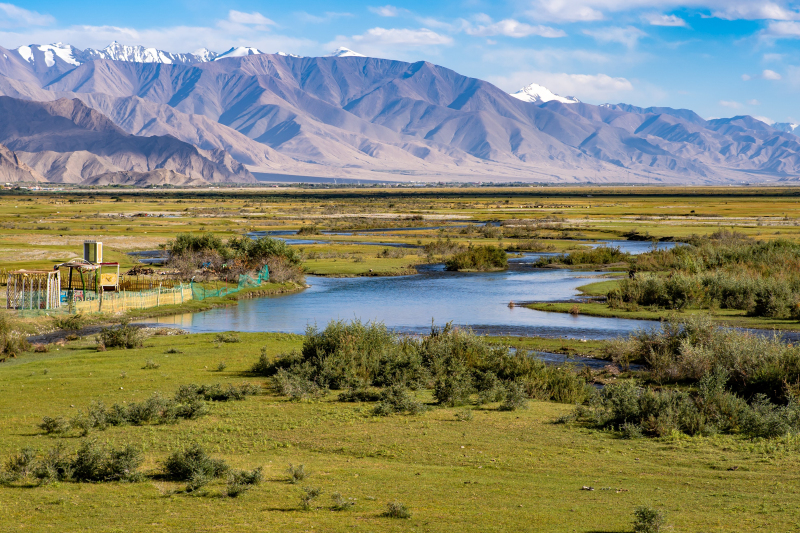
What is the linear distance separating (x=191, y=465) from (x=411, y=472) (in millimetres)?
3407

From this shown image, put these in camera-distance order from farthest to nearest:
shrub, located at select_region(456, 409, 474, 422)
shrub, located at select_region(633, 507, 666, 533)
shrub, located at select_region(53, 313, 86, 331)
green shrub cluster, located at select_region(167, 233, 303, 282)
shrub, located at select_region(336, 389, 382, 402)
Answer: green shrub cluster, located at select_region(167, 233, 303, 282) → shrub, located at select_region(53, 313, 86, 331) → shrub, located at select_region(336, 389, 382, 402) → shrub, located at select_region(456, 409, 474, 422) → shrub, located at select_region(633, 507, 666, 533)

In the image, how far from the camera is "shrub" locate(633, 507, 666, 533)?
8.70 metres

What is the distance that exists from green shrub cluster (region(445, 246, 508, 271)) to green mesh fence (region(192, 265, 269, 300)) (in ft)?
49.2

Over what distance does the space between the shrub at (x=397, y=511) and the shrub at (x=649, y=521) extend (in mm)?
2847

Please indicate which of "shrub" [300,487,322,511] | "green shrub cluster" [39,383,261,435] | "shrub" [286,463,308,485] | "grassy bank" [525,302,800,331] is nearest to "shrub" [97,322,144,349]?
"green shrub cluster" [39,383,261,435]

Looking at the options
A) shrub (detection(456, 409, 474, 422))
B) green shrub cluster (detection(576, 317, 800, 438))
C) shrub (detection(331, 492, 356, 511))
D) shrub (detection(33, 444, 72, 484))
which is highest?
green shrub cluster (detection(576, 317, 800, 438))

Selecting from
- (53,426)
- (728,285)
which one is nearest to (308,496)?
A: (53,426)

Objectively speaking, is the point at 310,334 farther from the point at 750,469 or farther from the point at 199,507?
the point at 750,469

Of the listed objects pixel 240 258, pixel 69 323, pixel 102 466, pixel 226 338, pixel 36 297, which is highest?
pixel 240 258

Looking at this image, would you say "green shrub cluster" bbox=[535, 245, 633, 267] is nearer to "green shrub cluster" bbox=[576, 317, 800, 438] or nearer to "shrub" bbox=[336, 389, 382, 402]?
"green shrub cluster" bbox=[576, 317, 800, 438]

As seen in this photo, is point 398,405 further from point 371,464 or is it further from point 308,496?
point 308,496

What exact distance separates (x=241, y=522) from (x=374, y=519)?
5.60 feet

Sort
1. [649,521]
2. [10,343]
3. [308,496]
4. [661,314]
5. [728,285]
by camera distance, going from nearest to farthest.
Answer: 1. [649,521]
2. [308,496]
3. [10,343]
4. [661,314]
5. [728,285]

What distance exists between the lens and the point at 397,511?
9766 mm
